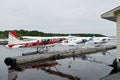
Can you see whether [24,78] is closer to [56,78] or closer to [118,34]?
[56,78]

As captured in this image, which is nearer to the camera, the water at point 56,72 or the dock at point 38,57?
the water at point 56,72

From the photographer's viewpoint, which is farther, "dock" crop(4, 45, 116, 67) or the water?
"dock" crop(4, 45, 116, 67)

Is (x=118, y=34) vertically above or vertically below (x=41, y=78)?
above

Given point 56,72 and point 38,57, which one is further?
point 38,57

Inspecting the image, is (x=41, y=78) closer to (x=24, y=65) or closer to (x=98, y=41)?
(x=24, y=65)

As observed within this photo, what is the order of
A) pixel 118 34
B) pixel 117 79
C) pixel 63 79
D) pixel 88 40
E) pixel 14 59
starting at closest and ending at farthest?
pixel 117 79 → pixel 118 34 → pixel 63 79 → pixel 14 59 → pixel 88 40

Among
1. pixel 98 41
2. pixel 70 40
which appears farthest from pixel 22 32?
pixel 70 40

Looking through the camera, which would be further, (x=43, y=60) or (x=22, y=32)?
(x=22, y=32)

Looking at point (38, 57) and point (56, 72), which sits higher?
point (38, 57)

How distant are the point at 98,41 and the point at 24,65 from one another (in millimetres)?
50309

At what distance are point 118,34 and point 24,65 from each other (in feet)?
35.4

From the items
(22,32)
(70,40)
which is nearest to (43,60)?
(70,40)

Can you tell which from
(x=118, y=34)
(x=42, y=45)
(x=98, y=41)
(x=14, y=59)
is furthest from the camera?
(x=98, y=41)

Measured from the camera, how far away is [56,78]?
15789mm
